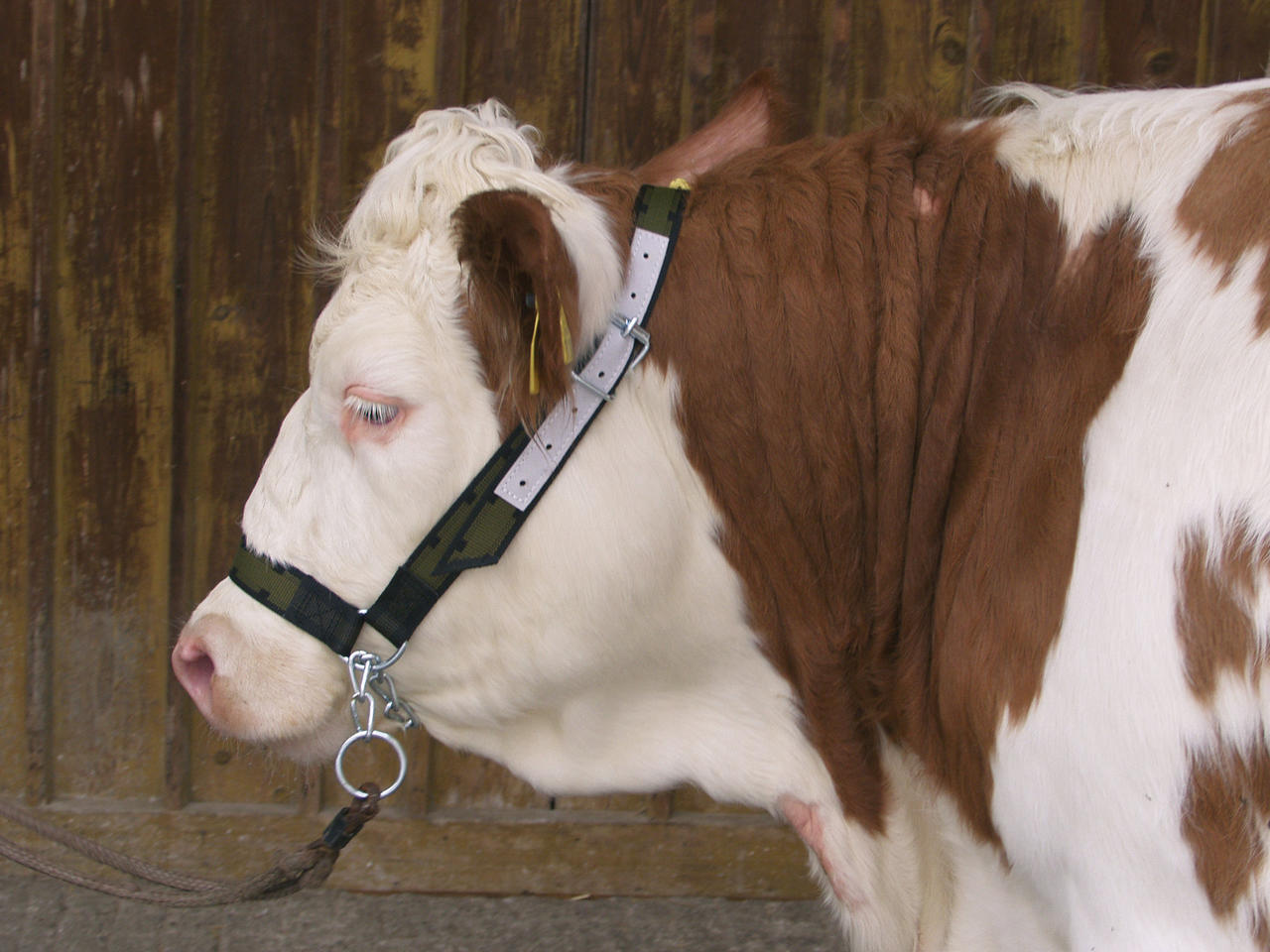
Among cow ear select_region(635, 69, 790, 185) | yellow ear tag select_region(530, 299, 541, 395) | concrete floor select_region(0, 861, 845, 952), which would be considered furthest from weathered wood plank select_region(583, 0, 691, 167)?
concrete floor select_region(0, 861, 845, 952)

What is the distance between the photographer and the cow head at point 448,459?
60.0 inches

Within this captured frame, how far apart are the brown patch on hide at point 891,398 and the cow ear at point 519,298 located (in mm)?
163

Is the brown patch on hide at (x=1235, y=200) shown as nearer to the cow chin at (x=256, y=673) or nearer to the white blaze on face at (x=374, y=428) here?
the white blaze on face at (x=374, y=428)

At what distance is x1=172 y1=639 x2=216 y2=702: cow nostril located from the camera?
1745mm

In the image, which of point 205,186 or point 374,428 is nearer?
point 374,428

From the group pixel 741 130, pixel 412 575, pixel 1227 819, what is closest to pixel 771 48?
pixel 741 130

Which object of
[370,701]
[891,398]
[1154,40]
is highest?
[1154,40]

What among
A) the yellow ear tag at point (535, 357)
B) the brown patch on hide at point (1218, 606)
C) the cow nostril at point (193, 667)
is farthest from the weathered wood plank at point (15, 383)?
the brown patch on hide at point (1218, 606)

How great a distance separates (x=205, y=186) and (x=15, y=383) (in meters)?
0.67

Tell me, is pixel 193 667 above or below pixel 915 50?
below

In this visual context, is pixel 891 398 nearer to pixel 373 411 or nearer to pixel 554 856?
pixel 373 411

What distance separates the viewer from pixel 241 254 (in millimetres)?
2908

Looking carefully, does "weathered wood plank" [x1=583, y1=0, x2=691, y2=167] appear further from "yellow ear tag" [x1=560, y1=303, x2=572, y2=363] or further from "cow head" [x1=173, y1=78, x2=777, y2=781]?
"yellow ear tag" [x1=560, y1=303, x2=572, y2=363]

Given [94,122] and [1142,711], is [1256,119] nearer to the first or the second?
[1142,711]
